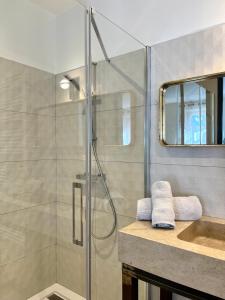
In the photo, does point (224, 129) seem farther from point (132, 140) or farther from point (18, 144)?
point (18, 144)

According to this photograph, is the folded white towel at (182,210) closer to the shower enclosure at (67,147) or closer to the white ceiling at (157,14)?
the shower enclosure at (67,147)

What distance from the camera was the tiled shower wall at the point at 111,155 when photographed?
4.91ft

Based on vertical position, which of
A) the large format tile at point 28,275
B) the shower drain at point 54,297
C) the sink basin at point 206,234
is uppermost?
the sink basin at point 206,234

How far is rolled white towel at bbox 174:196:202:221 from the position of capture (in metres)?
1.28

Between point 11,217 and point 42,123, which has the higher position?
point 42,123

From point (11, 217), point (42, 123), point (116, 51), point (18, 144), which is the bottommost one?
point (11, 217)

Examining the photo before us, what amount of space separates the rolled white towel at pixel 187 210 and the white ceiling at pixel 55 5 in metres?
1.63

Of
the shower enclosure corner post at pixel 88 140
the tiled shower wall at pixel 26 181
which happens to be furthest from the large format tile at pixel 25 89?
the shower enclosure corner post at pixel 88 140

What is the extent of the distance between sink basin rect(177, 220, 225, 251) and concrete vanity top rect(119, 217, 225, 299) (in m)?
0.06

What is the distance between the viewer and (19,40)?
176 cm

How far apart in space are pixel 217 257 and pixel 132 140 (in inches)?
34.9

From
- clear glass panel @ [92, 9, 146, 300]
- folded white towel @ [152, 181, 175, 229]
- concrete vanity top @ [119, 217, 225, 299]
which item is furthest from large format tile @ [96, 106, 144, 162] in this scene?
concrete vanity top @ [119, 217, 225, 299]

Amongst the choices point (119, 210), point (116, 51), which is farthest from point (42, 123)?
point (119, 210)

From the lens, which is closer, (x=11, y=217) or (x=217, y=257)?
(x=217, y=257)
